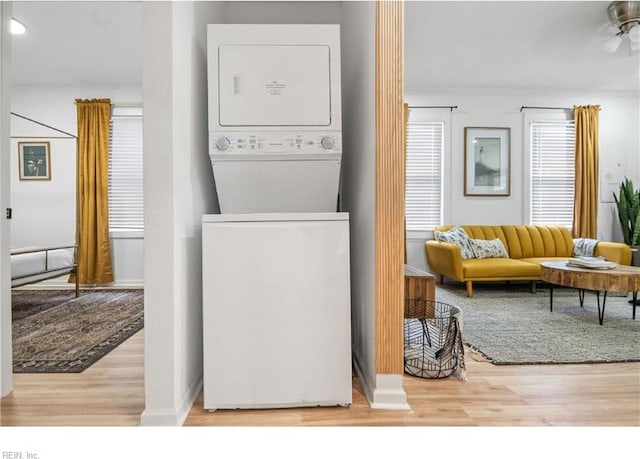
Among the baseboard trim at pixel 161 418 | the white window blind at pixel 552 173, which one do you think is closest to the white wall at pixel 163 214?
the baseboard trim at pixel 161 418

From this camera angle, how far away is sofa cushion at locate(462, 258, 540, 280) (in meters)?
3.88

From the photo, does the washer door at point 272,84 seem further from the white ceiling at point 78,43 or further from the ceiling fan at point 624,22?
the ceiling fan at point 624,22

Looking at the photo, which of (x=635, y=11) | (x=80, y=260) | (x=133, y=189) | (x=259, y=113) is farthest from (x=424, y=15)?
(x=80, y=260)

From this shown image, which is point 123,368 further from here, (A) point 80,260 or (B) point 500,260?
(B) point 500,260

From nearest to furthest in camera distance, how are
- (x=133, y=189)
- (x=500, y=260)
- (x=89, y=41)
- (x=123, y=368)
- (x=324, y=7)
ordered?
(x=123, y=368), (x=324, y=7), (x=89, y=41), (x=500, y=260), (x=133, y=189)

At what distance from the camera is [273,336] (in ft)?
4.89

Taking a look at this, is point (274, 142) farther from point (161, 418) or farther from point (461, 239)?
point (461, 239)

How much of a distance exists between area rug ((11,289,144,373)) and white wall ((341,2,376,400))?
157 cm

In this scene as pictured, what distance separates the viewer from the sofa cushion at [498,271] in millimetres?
3883

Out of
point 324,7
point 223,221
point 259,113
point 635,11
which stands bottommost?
point 223,221

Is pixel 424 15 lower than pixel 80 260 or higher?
higher

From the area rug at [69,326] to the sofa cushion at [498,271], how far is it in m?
3.25

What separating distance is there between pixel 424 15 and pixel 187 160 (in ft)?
8.19

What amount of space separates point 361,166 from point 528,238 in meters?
3.65
